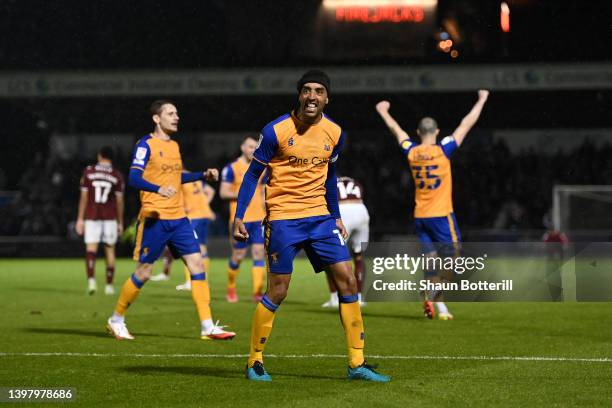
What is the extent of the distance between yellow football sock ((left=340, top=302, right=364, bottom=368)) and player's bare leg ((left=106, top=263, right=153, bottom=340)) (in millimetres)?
3511

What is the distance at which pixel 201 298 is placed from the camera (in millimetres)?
10898

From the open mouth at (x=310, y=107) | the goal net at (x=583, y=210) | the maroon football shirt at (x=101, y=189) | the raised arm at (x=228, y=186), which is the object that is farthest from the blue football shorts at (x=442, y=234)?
the goal net at (x=583, y=210)

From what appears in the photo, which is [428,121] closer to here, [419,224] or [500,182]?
[419,224]

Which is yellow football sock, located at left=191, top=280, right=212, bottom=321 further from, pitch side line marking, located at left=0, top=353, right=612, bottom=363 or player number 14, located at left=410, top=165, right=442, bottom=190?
player number 14, located at left=410, top=165, right=442, bottom=190

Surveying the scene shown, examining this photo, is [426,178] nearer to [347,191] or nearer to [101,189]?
[347,191]

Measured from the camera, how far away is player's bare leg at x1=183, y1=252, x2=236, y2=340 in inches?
424

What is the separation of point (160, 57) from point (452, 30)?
1022 cm

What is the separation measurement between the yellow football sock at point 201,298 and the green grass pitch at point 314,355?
12.1 inches

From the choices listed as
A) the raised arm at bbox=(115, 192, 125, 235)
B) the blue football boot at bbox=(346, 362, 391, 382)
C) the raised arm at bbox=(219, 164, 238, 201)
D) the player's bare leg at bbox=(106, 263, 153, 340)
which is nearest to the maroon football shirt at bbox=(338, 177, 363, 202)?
the raised arm at bbox=(219, 164, 238, 201)

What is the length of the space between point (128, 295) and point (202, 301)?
2.52 feet

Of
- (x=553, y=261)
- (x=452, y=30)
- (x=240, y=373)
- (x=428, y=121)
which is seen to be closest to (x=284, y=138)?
(x=240, y=373)

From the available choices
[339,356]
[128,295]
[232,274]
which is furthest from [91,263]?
[339,356]

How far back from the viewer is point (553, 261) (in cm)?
2752

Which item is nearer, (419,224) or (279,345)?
(279,345)
